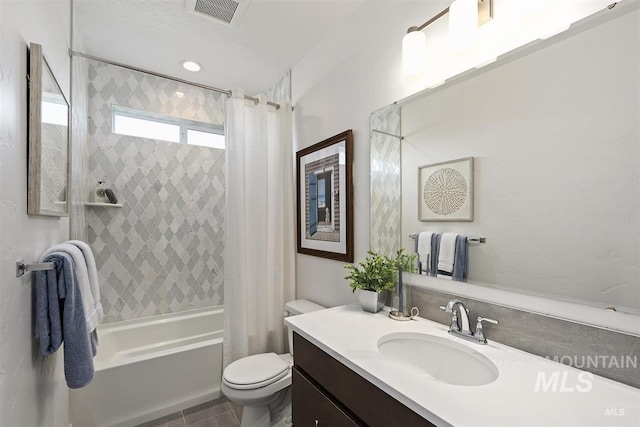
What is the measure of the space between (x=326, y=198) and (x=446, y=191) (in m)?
0.89

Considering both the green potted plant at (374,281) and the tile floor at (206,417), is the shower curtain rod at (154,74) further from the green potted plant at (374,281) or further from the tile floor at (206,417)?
the tile floor at (206,417)

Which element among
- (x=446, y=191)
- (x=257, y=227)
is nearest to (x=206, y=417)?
(x=257, y=227)

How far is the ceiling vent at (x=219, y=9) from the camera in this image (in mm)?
1580

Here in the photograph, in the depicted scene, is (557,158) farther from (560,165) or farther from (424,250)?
(424,250)

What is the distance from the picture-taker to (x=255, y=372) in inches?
65.1

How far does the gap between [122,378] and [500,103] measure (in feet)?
8.31

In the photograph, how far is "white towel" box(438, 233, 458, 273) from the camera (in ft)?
3.89

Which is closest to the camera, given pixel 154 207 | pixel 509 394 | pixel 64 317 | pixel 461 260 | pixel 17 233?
pixel 509 394

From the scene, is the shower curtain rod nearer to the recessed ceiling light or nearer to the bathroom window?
the recessed ceiling light

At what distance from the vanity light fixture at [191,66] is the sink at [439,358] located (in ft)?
7.81

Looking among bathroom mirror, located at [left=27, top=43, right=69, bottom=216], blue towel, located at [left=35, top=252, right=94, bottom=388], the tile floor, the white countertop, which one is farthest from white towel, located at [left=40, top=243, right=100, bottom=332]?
the tile floor

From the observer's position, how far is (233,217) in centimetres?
202

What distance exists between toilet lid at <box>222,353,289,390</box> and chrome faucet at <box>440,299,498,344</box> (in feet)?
→ 3.48

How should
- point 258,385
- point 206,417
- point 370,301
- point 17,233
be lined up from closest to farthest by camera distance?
point 17,233
point 370,301
point 258,385
point 206,417
